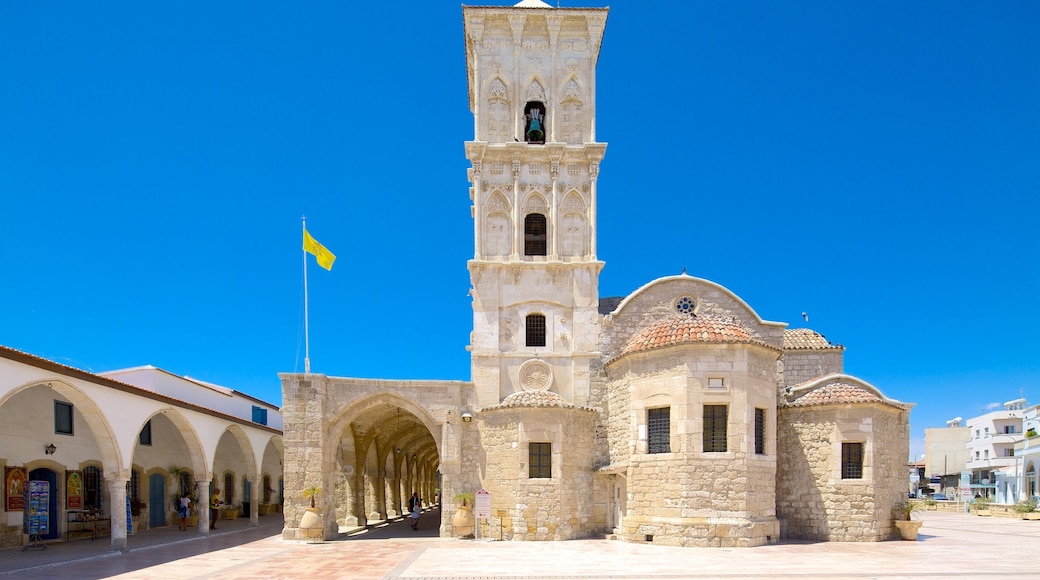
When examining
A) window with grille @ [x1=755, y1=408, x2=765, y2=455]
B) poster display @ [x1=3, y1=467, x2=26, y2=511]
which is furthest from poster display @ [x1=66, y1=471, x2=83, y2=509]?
window with grille @ [x1=755, y1=408, x2=765, y2=455]

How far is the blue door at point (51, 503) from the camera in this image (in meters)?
20.4

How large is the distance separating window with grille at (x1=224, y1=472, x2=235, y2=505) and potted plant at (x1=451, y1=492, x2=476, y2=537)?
1587cm

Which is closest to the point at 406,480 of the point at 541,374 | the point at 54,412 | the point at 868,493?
the point at 541,374

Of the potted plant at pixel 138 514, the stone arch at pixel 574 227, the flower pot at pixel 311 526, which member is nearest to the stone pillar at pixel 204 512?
the potted plant at pixel 138 514

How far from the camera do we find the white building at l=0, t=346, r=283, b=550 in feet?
57.0

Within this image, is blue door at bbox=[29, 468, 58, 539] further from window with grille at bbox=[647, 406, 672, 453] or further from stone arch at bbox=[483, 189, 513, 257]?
window with grille at bbox=[647, 406, 672, 453]

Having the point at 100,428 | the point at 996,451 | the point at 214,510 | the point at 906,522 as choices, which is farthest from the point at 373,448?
the point at 996,451

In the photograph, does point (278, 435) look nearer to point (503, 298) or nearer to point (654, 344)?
point (503, 298)

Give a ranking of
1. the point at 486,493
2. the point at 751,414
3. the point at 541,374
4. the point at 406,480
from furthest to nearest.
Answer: the point at 406,480, the point at 541,374, the point at 486,493, the point at 751,414

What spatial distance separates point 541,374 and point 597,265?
170 inches

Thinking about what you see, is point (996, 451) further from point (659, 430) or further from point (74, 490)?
point (74, 490)

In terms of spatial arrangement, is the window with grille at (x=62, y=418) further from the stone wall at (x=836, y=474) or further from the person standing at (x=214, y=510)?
the stone wall at (x=836, y=474)

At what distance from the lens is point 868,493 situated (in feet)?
64.9

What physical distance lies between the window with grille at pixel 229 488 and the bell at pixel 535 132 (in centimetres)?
2116
